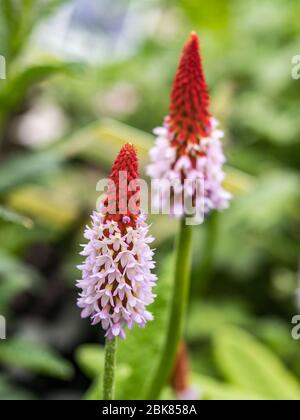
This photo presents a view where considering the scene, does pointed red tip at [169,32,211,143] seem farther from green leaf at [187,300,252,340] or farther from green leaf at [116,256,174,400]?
green leaf at [187,300,252,340]

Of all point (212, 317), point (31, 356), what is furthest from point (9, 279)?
point (212, 317)

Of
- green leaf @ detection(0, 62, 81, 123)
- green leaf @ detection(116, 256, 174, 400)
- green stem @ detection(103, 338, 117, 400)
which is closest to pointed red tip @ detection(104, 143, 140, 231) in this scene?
green stem @ detection(103, 338, 117, 400)

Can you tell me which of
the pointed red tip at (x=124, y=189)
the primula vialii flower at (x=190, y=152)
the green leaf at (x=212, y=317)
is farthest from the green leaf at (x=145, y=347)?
the green leaf at (x=212, y=317)

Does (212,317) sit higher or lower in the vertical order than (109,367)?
higher

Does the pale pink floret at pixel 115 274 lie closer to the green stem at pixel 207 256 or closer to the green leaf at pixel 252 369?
the green leaf at pixel 252 369

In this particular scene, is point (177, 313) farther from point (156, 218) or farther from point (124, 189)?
point (156, 218)

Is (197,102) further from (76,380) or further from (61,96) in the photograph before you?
(61,96)

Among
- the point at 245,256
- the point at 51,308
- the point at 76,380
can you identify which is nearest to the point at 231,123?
the point at 245,256
